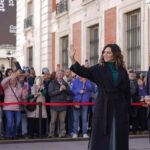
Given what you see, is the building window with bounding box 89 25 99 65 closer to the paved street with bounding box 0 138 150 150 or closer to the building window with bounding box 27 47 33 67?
the building window with bounding box 27 47 33 67

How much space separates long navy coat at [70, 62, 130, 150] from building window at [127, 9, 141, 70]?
13527mm

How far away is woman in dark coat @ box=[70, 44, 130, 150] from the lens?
776cm

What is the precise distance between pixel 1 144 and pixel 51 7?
1889 cm

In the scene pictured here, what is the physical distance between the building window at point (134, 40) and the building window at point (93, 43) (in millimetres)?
3666

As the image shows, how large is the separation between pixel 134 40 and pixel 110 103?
47.1 ft

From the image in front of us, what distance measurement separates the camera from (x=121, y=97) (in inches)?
310

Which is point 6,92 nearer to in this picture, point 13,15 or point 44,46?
point 44,46

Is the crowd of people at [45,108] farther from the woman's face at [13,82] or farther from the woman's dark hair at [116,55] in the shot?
the woman's dark hair at [116,55]

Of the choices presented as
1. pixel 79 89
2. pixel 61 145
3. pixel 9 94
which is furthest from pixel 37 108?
pixel 61 145

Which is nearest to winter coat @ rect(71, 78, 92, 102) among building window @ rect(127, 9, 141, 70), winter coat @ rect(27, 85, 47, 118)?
winter coat @ rect(27, 85, 47, 118)

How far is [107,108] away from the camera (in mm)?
7785

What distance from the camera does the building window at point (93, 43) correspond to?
25906mm

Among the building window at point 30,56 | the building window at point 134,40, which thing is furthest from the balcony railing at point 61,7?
the building window at point 134,40

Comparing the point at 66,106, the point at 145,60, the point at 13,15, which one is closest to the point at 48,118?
the point at 66,106
